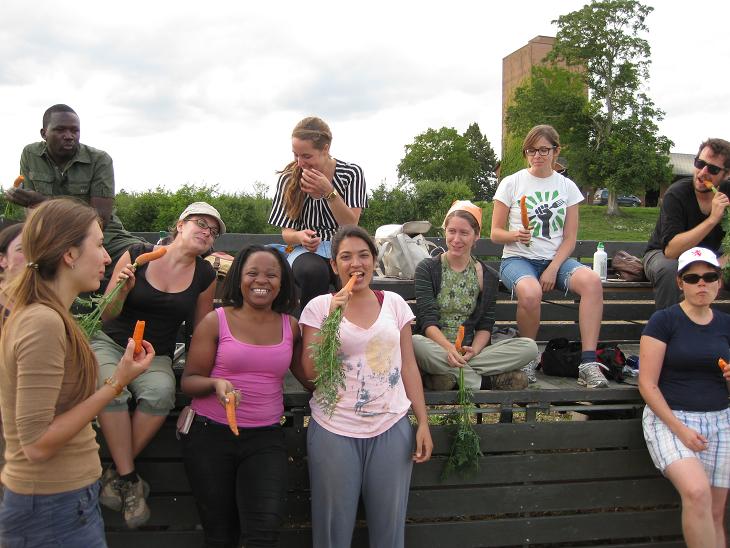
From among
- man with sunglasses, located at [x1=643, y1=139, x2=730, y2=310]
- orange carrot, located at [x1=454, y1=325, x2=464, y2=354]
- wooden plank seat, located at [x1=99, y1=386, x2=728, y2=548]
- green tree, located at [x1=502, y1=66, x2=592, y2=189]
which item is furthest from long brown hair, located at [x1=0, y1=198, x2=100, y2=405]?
green tree, located at [x1=502, y1=66, x2=592, y2=189]

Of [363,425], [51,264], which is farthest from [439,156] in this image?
[51,264]

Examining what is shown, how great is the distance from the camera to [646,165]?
29.1 metres

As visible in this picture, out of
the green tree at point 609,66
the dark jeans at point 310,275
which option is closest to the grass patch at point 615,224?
the green tree at point 609,66

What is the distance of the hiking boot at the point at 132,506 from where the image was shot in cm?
291

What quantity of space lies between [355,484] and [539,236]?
7.62 ft

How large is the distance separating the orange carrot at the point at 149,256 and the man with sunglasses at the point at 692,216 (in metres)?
3.24

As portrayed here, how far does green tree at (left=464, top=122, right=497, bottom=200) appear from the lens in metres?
57.8

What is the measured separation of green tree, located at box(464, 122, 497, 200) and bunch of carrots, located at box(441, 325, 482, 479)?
177 ft

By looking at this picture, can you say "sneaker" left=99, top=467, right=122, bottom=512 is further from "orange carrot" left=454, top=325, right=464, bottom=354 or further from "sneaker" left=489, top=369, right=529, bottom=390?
"sneaker" left=489, top=369, right=529, bottom=390

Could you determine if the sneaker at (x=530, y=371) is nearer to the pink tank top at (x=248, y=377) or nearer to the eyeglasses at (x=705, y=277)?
the eyeglasses at (x=705, y=277)

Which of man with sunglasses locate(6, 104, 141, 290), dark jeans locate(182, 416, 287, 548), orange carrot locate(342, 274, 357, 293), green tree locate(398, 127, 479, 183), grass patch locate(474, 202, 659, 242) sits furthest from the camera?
green tree locate(398, 127, 479, 183)

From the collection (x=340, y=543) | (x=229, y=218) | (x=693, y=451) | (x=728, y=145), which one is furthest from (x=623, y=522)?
(x=229, y=218)

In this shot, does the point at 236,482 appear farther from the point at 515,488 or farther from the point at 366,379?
the point at 515,488

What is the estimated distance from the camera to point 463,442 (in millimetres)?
3375
